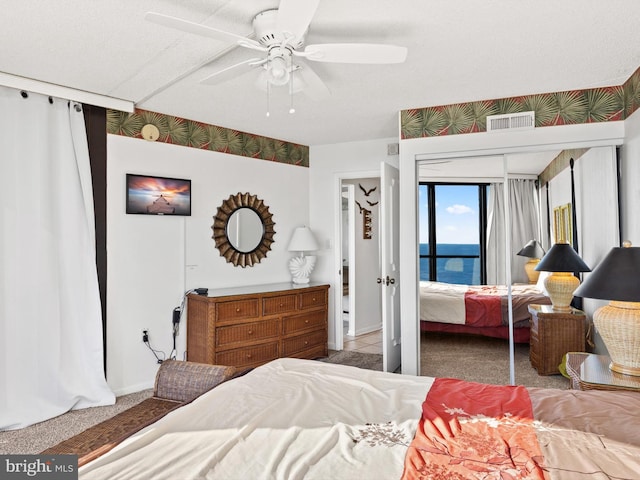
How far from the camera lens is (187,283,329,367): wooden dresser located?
3842mm

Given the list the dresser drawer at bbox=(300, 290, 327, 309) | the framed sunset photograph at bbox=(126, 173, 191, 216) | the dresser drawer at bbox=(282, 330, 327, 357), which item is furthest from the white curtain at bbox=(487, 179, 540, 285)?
the framed sunset photograph at bbox=(126, 173, 191, 216)

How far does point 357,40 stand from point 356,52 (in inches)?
19.9

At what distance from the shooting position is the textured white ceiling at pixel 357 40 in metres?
2.16

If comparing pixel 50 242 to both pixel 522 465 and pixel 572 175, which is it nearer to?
pixel 522 465

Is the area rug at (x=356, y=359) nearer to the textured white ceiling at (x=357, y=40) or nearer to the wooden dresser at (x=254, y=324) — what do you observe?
the wooden dresser at (x=254, y=324)

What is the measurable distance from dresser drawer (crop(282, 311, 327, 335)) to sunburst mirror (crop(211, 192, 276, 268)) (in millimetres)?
778

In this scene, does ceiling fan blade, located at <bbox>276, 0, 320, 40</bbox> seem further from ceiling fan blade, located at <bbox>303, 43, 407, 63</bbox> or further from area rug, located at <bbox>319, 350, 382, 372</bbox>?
area rug, located at <bbox>319, 350, 382, 372</bbox>

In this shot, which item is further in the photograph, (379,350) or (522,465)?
(379,350)

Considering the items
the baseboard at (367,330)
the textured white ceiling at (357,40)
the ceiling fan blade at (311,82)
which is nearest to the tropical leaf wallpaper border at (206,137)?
the textured white ceiling at (357,40)

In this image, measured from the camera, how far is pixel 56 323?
10.6 ft

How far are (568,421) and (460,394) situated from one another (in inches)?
16.3

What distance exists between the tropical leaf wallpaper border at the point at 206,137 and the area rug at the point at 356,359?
228cm

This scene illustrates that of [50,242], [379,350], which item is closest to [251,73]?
[50,242]

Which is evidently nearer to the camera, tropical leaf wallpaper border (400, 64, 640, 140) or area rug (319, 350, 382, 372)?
tropical leaf wallpaper border (400, 64, 640, 140)
